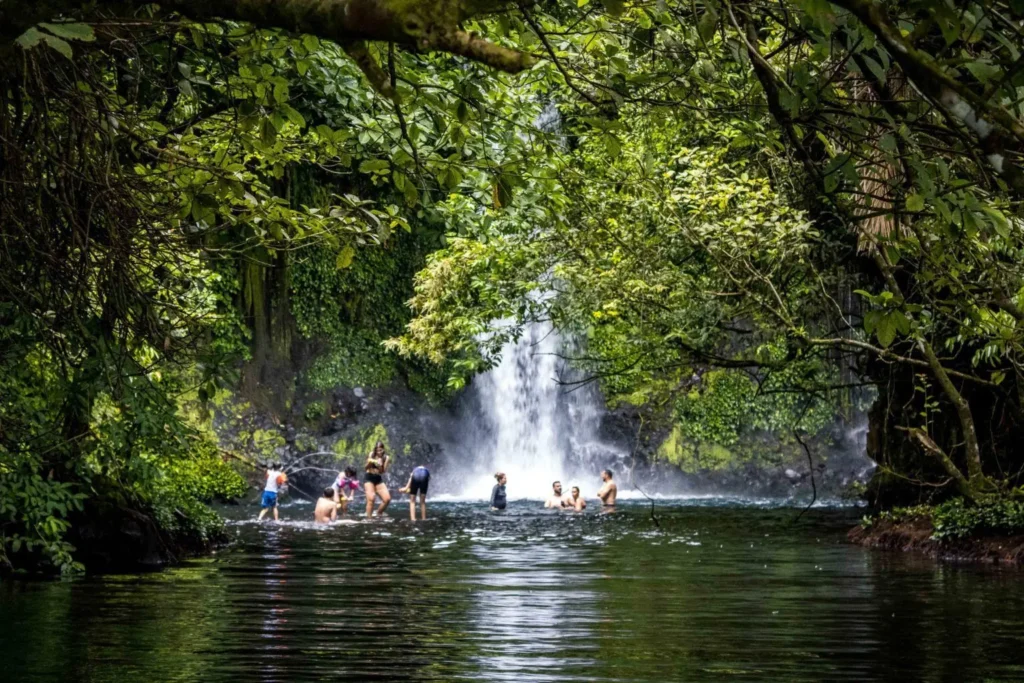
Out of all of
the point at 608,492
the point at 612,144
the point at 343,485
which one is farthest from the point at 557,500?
the point at 612,144

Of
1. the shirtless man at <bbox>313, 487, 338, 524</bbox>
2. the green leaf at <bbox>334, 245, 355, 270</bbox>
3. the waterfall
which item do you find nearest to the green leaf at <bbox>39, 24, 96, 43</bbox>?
the green leaf at <bbox>334, 245, 355, 270</bbox>

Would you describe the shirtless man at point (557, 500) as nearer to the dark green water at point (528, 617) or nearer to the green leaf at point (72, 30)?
the dark green water at point (528, 617)

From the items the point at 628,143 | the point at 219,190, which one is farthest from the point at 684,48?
the point at 628,143

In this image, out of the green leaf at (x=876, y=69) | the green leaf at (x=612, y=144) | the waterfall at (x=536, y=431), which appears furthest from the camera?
the waterfall at (x=536, y=431)

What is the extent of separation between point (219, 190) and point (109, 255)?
40.3 inches

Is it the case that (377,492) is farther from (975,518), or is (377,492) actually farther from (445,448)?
(975,518)

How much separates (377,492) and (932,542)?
13.4 m

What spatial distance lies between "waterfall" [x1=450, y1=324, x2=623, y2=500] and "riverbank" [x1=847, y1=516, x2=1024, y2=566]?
1645 cm

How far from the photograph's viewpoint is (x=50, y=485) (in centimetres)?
1051

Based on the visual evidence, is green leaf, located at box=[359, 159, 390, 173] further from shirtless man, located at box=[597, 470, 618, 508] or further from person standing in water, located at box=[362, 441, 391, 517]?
shirtless man, located at box=[597, 470, 618, 508]

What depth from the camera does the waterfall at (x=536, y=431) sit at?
36.7 meters

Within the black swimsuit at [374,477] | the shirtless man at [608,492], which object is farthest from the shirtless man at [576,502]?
the black swimsuit at [374,477]

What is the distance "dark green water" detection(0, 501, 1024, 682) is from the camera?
8.42 meters

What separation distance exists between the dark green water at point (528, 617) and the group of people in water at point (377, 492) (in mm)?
5746
